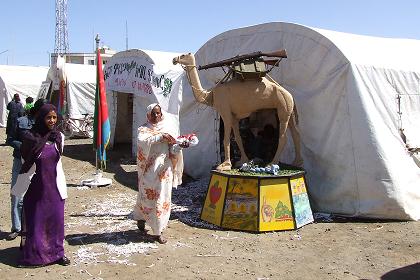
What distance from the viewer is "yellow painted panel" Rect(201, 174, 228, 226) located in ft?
19.9

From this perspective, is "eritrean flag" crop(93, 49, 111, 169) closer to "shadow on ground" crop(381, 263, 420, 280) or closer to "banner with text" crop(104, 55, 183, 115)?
"banner with text" crop(104, 55, 183, 115)

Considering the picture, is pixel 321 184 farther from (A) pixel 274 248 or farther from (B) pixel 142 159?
(B) pixel 142 159

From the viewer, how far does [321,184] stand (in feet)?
22.2

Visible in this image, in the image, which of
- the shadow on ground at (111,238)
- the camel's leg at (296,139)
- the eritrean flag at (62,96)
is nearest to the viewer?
the shadow on ground at (111,238)

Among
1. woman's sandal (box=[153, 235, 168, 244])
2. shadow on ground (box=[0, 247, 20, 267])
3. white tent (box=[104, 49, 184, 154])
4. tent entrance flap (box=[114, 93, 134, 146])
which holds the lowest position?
shadow on ground (box=[0, 247, 20, 267])

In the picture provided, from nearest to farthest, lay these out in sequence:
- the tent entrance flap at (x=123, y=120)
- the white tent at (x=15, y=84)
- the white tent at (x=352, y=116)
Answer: the white tent at (x=352, y=116), the tent entrance flap at (x=123, y=120), the white tent at (x=15, y=84)

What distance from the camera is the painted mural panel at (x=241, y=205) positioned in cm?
582

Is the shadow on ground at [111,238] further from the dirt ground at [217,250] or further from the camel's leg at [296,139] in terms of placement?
the camel's leg at [296,139]

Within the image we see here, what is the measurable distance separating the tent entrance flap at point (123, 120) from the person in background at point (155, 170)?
315 inches

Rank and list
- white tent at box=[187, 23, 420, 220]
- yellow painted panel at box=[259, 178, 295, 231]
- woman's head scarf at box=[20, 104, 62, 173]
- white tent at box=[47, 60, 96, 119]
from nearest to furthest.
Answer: woman's head scarf at box=[20, 104, 62, 173], yellow painted panel at box=[259, 178, 295, 231], white tent at box=[187, 23, 420, 220], white tent at box=[47, 60, 96, 119]

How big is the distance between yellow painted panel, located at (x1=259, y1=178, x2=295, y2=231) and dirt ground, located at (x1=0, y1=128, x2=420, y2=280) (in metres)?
0.12

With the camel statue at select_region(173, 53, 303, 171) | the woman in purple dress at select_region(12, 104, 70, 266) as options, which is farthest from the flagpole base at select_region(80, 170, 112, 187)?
the woman in purple dress at select_region(12, 104, 70, 266)

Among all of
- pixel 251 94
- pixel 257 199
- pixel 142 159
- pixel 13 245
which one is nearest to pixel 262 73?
pixel 251 94

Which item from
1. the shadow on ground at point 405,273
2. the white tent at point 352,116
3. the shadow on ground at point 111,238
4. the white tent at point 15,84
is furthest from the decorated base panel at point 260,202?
the white tent at point 15,84
